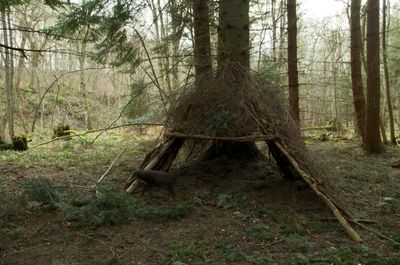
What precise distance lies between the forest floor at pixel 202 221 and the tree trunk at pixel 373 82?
2742mm

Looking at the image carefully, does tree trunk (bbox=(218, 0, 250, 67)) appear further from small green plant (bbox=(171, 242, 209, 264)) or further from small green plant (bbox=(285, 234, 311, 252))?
A: small green plant (bbox=(171, 242, 209, 264))

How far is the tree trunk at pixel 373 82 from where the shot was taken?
8.58 m

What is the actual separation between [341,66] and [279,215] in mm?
17085

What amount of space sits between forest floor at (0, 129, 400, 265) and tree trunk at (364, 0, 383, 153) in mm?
2742

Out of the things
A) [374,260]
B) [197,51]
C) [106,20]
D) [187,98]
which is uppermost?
[106,20]

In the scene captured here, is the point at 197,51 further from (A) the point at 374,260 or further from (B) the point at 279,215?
(A) the point at 374,260

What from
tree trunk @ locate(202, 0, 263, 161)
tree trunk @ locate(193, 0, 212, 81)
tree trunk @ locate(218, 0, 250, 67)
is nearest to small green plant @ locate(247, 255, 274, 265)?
tree trunk @ locate(202, 0, 263, 161)

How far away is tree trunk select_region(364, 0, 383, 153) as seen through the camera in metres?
8.58

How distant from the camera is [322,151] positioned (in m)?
9.75

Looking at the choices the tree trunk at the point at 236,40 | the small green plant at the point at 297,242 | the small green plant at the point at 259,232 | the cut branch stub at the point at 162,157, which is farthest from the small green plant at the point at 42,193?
the small green plant at the point at 297,242

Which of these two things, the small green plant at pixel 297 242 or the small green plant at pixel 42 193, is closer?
the small green plant at pixel 297 242

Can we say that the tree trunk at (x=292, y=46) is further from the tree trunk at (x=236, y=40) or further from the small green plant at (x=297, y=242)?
the small green plant at (x=297, y=242)

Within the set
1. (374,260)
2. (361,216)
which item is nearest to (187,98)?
(361,216)

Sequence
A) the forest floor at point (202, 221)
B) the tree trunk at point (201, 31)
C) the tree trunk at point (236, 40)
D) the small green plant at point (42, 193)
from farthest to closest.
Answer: the tree trunk at point (201, 31), the tree trunk at point (236, 40), the small green plant at point (42, 193), the forest floor at point (202, 221)
